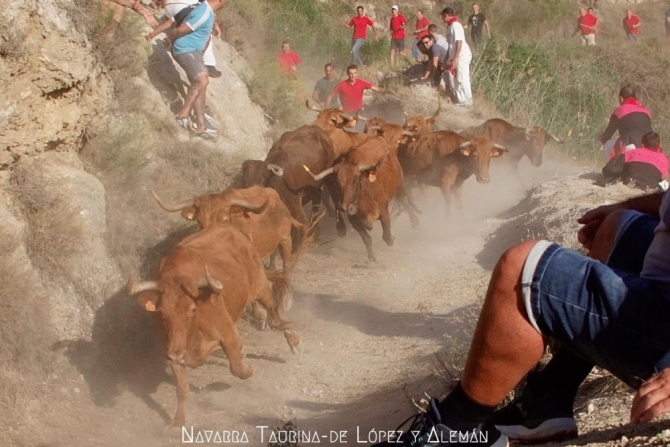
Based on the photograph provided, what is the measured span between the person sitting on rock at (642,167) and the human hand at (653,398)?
32.9 feet

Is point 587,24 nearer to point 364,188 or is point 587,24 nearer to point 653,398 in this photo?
point 364,188

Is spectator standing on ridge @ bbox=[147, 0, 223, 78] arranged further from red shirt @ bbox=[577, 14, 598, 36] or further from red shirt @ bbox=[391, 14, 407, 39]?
red shirt @ bbox=[577, 14, 598, 36]

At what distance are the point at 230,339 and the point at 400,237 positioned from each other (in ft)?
21.4

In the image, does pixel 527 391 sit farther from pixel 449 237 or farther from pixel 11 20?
pixel 449 237

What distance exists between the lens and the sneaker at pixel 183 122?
1337 centimetres

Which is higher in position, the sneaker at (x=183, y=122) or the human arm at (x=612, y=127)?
the human arm at (x=612, y=127)

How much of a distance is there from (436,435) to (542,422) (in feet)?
2.25

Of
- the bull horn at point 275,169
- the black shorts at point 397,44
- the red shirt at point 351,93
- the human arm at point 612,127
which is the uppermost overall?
the human arm at point 612,127

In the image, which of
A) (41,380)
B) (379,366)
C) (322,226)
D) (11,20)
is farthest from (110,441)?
(322,226)

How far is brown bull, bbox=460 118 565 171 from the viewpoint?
633 inches

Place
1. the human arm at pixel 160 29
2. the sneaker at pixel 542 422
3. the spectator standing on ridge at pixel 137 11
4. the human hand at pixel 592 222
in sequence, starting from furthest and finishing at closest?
the human arm at pixel 160 29, the spectator standing on ridge at pixel 137 11, the human hand at pixel 592 222, the sneaker at pixel 542 422

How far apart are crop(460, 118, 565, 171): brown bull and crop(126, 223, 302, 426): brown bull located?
865cm

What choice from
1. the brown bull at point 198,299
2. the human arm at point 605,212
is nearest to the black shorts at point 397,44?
the brown bull at point 198,299

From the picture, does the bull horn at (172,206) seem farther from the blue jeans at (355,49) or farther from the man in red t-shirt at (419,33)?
the blue jeans at (355,49)
